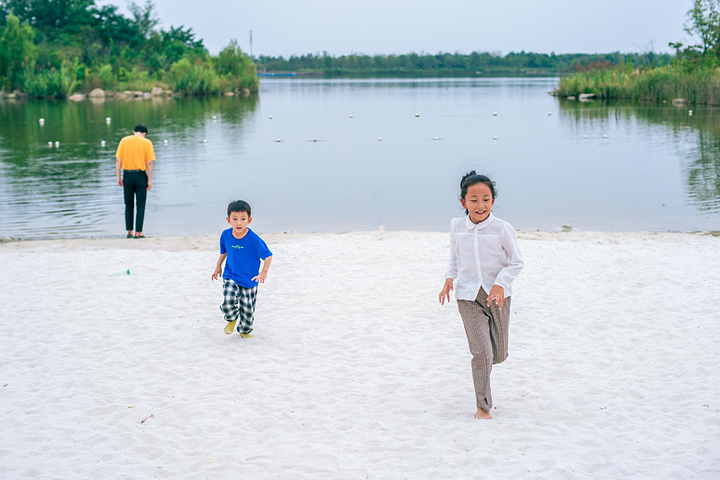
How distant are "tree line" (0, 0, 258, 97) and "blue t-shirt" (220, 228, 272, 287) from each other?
199 ft

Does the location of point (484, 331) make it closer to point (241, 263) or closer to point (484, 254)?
point (484, 254)

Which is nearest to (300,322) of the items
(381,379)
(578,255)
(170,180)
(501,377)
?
(381,379)

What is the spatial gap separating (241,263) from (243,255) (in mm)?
72

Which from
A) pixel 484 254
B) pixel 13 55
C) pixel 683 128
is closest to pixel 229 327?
pixel 484 254

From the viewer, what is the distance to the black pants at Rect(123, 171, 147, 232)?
11461 millimetres

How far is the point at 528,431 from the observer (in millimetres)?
4617

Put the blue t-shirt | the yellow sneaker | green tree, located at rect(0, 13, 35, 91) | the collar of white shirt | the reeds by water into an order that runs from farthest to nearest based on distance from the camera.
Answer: green tree, located at rect(0, 13, 35, 91), the reeds by water, the yellow sneaker, the blue t-shirt, the collar of white shirt

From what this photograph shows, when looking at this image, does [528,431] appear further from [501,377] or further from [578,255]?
[578,255]

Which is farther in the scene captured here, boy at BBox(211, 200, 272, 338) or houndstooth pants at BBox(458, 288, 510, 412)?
boy at BBox(211, 200, 272, 338)

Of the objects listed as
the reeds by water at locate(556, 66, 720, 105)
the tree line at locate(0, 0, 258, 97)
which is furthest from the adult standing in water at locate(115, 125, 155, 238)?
the tree line at locate(0, 0, 258, 97)

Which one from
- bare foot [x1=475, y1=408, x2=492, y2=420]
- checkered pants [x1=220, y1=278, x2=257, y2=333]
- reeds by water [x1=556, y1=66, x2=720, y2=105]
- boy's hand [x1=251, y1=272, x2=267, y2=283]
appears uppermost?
reeds by water [x1=556, y1=66, x2=720, y2=105]

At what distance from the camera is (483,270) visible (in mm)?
4559

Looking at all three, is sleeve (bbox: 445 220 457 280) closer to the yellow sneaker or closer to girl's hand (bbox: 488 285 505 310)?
girl's hand (bbox: 488 285 505 310)

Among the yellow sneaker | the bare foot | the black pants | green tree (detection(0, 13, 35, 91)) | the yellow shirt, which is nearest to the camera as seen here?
the bare foot
